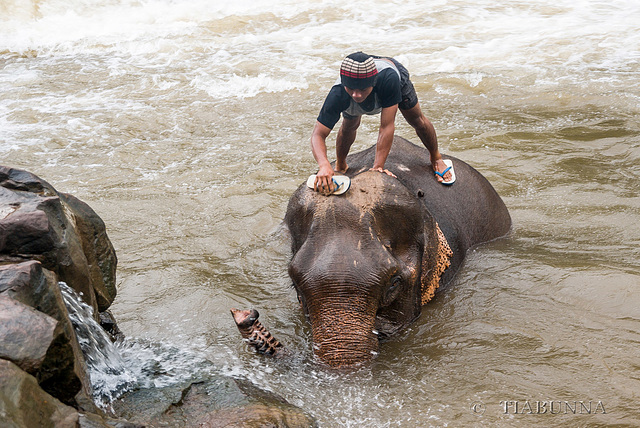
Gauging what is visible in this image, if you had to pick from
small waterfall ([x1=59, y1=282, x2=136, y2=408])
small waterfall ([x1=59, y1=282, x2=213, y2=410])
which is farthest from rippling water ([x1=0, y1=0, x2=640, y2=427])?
small waterfall ([x1=59, y1=282, x2=136, y2=408])

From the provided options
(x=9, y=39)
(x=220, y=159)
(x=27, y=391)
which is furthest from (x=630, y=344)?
(x=9, y=39)

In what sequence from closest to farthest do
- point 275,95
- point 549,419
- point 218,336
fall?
point 549,419
point 218,336
point 275,95

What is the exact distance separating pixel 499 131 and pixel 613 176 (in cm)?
174

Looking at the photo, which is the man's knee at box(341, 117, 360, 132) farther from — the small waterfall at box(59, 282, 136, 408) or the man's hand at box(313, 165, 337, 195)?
the small waterfall at box(59, 282, 136, 408)

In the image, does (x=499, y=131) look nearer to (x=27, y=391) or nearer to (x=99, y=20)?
(x=27, y=391)

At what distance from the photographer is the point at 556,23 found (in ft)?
44.8

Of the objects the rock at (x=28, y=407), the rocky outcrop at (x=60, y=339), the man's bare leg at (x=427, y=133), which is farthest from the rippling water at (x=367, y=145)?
the rock at (x=28, y=407)

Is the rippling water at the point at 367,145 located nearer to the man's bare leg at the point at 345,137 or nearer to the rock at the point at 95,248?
the rock at the point at 95,248

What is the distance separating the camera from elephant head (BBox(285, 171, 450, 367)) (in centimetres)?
362

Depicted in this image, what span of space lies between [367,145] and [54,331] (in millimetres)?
Result: 5843

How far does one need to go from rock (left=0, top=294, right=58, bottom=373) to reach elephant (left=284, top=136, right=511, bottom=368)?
1.59 m

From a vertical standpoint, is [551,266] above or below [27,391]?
below

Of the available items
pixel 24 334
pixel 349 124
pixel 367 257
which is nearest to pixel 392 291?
→ pixel 367 257

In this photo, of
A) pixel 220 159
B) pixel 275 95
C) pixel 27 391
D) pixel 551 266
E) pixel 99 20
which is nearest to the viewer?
pixel 27 391
